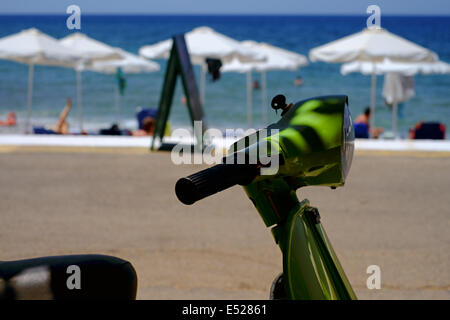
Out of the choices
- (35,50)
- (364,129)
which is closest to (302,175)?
(364,129)

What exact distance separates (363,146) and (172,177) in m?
3.26

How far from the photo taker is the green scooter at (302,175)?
4.83 ft

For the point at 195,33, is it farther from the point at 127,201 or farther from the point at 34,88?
the point at 34,88

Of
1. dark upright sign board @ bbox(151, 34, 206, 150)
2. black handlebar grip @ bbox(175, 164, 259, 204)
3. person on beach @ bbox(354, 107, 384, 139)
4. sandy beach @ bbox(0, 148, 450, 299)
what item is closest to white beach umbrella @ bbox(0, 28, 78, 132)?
dark upright sign board @ bbox(151, 34, 206, 150)

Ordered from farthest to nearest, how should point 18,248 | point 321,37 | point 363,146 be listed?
point 321,37 < point 363,146 < point 18,248

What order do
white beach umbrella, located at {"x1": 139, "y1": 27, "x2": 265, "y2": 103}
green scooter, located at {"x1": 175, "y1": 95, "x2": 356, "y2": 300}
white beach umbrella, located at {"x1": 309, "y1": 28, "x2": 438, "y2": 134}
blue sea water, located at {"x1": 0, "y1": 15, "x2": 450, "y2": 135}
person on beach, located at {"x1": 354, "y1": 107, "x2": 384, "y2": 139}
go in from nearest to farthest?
green scooter, located at {"x1": 175, "y1": 95, "x2": 356, "y2": 300} < person on beach, located at {"x1": 354, "y1": 107, "x2": 384, "y2": 139} < white beach umbrella, located at {"x1": 309, "y1": 28, "x2": 438, "y2": 134} < white beach umbrella, located at {"x1": 139, "y1": 27, "x2": 265, "y2": 103} < blue sea water, located at {"x1": 0, "y1": 15, "x2": 450, "y2": 135}

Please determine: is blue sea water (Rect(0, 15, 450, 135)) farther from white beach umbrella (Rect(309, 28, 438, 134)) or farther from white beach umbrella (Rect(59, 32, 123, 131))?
white beach umbrella (Rect(309, 28, 438, 134))

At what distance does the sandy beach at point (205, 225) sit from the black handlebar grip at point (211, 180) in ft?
9.52

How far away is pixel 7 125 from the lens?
2070cm

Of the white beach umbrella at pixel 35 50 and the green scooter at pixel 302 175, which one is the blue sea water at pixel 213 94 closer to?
the white beach umbrella at pixel 35 50

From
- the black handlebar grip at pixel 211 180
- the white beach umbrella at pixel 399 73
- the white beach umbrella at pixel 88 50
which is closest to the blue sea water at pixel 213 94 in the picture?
the white beach umbrella at pixel 88 50

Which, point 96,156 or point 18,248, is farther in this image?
point 96,156

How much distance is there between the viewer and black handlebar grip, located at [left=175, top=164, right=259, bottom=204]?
1276 mm
